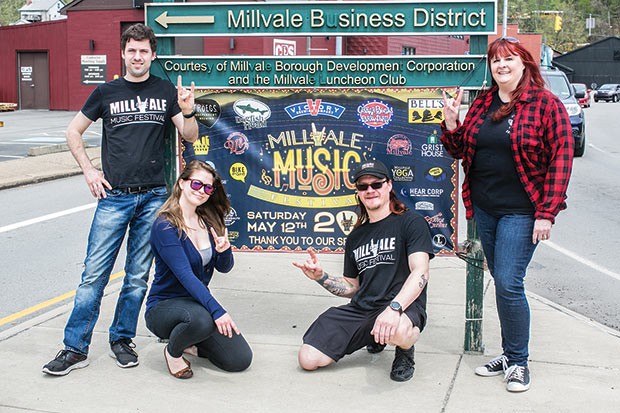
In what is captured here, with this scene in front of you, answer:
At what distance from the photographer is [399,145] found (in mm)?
5562

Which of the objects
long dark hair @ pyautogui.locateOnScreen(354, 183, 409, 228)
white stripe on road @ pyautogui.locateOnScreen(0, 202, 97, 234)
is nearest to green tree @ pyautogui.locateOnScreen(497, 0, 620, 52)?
white stripe on road @ pyautogui.locateOnScreen(0, 202, 97, 234)

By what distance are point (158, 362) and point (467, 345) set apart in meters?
1.94

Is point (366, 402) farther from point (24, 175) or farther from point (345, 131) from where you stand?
point (24, 175)

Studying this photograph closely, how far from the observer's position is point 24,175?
1560cm

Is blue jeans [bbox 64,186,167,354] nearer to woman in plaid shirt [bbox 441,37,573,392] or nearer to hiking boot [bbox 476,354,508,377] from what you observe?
woman in plaid shirt [bbox 441,37,573,392]

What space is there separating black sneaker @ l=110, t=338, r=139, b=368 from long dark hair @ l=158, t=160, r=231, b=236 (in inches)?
34.4

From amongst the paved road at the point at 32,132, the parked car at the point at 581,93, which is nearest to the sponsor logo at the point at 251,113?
the paved road at the point at 32,132

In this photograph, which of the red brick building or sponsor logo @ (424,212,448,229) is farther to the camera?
the red brick building

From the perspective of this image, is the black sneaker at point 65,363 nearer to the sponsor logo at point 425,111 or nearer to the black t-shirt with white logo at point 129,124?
the black t-shirt with white logo at point 129,124

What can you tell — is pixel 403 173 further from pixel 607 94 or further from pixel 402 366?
pixel 607 94

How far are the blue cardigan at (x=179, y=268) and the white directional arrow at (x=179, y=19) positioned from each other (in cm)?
148

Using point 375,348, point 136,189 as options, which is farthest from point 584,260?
point 136,189

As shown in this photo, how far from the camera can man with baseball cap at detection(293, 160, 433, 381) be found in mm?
4980

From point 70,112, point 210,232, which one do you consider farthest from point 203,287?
point 70,112
